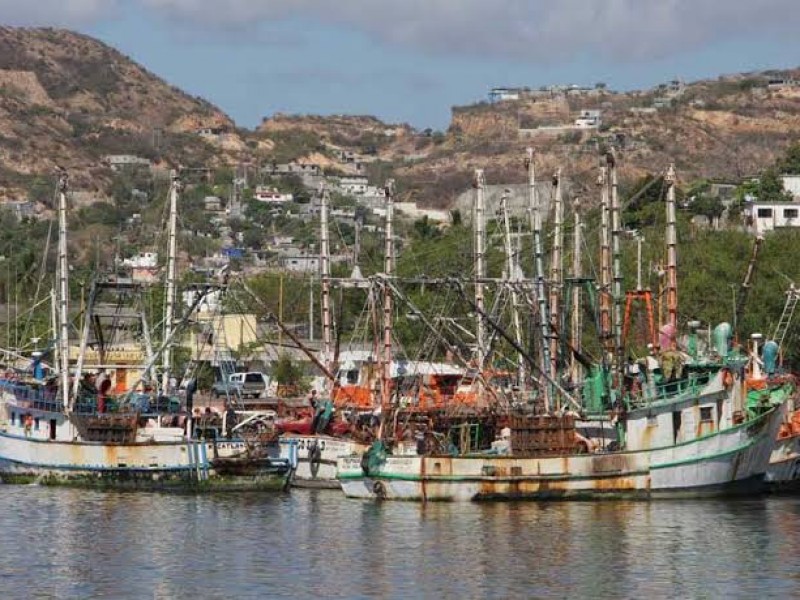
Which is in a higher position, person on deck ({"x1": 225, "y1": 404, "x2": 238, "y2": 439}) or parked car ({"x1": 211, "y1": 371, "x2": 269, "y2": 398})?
parked car ({"x1": 211, "y1": 371, "x2": 269, "y2": 398})

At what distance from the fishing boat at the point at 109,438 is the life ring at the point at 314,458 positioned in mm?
1982

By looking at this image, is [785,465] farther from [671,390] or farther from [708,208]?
[708,208]

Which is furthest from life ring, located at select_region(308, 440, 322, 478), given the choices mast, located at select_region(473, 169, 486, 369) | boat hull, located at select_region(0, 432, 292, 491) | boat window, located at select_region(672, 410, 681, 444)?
boat window, located at select_region(672, 410, 681, 444)

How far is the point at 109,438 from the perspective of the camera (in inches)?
3135

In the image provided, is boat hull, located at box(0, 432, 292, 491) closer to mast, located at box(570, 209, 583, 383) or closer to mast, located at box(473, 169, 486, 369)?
mast, located at box(473, 169, 486, 369)

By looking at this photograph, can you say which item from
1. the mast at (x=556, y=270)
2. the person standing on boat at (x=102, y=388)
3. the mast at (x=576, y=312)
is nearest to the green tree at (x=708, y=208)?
the mast at (x=576, y=312)

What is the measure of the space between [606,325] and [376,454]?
11378 mm

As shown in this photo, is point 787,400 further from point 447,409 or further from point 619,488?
point 447,409

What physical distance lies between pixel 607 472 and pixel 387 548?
1137 centimetres

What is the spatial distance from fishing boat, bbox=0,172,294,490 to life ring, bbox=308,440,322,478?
6.50 feet

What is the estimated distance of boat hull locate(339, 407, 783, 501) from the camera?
7206cm

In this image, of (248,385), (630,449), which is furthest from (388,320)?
(248,385)

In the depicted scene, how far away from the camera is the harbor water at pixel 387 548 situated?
56656 mm

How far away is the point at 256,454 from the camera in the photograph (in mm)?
77250
